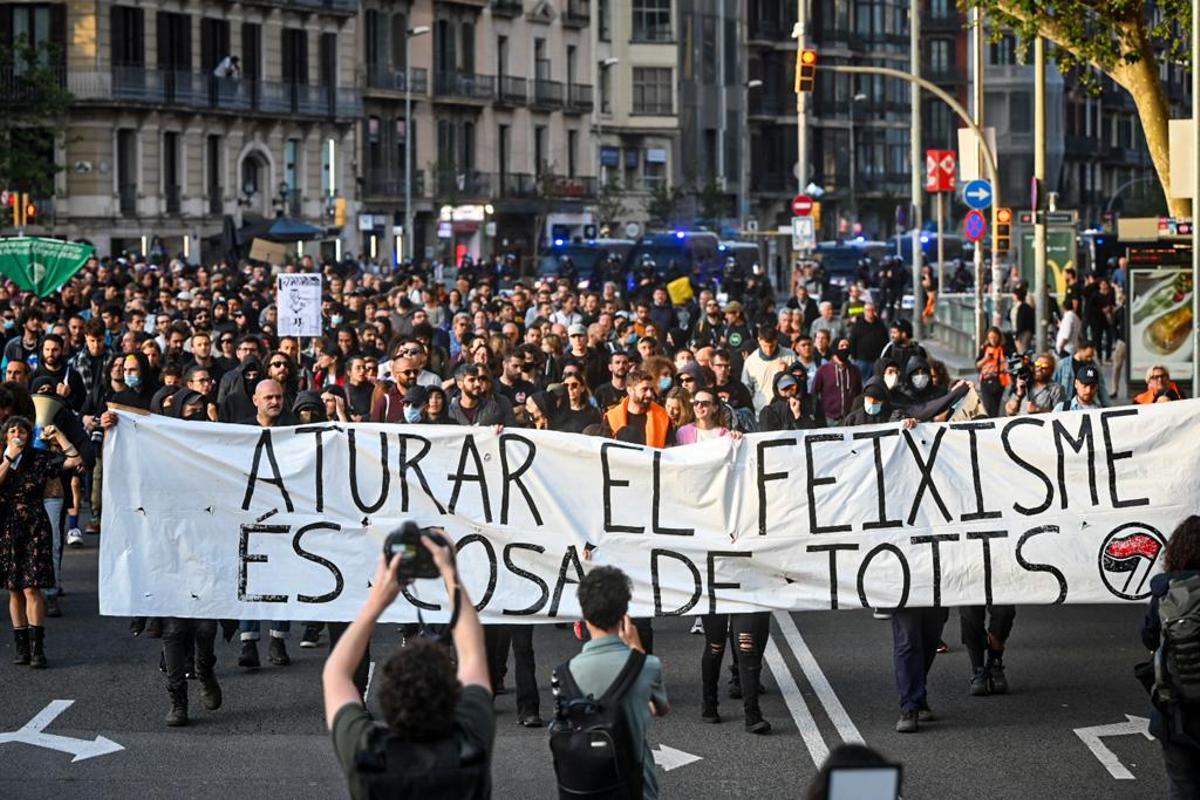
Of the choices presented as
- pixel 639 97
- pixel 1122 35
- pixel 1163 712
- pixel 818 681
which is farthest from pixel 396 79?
pixel 1163 712

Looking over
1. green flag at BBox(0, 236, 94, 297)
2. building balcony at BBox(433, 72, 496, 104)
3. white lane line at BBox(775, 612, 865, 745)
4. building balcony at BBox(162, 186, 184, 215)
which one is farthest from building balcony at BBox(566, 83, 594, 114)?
white lane line at BBox(775, 612, 865, 745)

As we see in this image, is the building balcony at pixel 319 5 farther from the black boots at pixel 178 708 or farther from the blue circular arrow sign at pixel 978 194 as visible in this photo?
the black boots at pixel 178 708

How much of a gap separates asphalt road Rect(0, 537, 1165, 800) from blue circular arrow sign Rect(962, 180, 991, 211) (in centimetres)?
2168

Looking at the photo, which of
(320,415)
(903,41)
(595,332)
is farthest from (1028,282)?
(903,41)

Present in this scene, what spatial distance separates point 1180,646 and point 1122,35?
1531 centimetres

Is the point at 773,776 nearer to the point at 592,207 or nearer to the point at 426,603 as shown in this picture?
the point at 426,603

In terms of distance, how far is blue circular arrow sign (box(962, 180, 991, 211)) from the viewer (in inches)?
1454

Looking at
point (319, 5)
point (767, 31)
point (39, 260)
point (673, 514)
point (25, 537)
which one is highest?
point (767, 31)

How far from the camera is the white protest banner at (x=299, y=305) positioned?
24.0m

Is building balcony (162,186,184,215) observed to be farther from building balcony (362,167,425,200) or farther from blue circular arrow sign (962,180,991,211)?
blue circular arrow sign (962,180,991,211)

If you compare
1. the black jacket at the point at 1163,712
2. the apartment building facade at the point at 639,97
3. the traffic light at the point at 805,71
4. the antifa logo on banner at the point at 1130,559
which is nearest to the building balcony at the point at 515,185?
the apartment building facade at the point at 639,97

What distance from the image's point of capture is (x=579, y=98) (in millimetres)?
91250

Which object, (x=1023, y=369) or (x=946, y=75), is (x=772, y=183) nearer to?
(x=946, y=75)

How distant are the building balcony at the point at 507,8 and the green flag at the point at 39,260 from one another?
58587 mm
